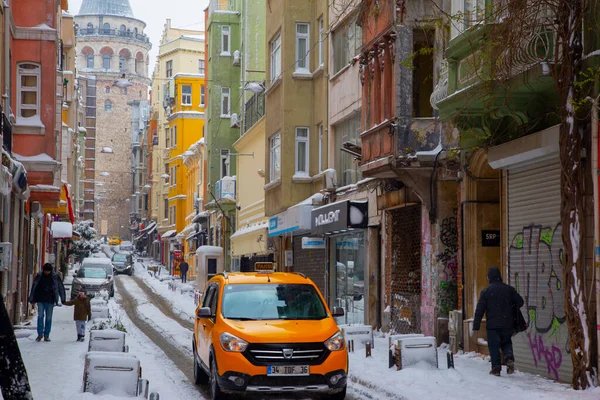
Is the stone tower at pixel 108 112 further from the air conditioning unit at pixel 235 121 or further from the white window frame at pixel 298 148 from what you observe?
the white window frame at pixel 298 148

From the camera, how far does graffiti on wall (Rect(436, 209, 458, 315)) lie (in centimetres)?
2120

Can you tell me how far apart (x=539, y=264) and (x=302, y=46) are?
17840mm

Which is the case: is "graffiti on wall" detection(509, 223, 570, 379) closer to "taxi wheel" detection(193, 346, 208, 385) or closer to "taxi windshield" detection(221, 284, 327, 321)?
"taxi windshield" detection(221, 284, 327, 321)

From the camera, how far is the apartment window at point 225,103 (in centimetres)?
5491

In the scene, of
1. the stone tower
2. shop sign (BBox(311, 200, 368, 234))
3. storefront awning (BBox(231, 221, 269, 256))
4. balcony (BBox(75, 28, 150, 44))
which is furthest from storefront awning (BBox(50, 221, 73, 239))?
balcony (BBox(75, 28, 150, 44))

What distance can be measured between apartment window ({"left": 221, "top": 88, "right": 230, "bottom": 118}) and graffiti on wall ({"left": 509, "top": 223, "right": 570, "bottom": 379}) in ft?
128

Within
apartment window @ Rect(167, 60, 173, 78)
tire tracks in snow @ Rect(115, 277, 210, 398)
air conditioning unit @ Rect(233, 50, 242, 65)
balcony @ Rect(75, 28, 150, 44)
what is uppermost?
balcony @ Rect(75, 28, 150, 44)

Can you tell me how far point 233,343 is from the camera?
12633 millimetres

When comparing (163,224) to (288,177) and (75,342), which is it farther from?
(75,342)

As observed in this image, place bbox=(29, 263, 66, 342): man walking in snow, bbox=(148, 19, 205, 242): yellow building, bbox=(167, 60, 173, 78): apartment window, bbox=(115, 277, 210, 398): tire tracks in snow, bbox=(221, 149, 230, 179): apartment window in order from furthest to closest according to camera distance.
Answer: bbox=(167, 60, 173, 78): apartment window → bbox=(148, 19, 205, 242): yellow building → bbox=(221, 149, 230, 179): apartment window → bbox=(29, 263, 66, 342): man walking in snow → bbox=(115, 277, 210, 398): tire tracks in snow

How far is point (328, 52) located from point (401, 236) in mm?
8176

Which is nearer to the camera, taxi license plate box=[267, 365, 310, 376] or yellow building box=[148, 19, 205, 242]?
taxi license plate box=[267, 365, 310, 376]

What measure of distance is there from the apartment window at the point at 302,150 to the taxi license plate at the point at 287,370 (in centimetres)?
2036

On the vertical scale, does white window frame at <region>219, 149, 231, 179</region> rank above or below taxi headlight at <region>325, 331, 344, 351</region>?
above
